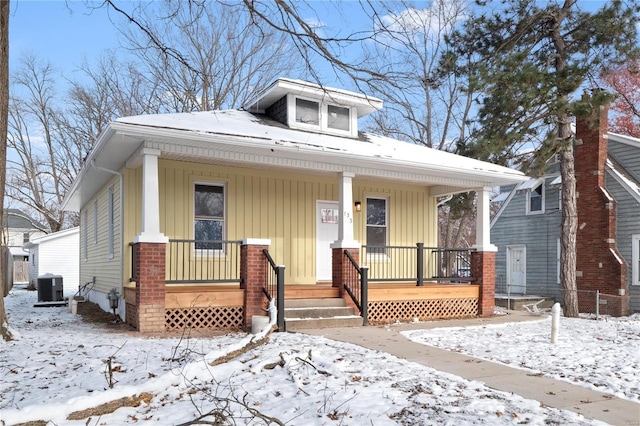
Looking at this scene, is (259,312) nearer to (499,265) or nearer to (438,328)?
(438,328)

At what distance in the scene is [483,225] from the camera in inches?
497

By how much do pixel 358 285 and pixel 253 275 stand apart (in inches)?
89.4

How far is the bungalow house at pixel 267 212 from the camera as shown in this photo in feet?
30.2

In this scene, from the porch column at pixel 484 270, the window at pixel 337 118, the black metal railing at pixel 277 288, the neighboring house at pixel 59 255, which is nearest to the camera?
the black metal railing at pixel 277 288

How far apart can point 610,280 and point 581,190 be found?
9.97 ft

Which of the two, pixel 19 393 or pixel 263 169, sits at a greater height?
pixel 263 169

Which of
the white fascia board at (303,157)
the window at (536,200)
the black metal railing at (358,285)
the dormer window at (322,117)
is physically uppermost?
the dormer window at (322,117)

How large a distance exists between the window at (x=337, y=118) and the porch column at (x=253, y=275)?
15.3 feet

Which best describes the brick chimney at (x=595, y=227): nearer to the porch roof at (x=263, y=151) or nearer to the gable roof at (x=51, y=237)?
the porch roof at (x=263, y=151)

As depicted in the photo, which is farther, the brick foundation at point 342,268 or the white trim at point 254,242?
the brick foundation at point 342,268

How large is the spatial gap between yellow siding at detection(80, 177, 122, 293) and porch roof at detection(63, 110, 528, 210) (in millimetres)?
625

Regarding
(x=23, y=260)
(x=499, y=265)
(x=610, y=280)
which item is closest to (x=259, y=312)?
(x=610, y=280)

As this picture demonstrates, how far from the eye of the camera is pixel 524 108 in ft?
47.3

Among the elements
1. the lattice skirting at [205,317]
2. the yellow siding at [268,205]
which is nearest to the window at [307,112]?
the yellow siding at [268,205]
